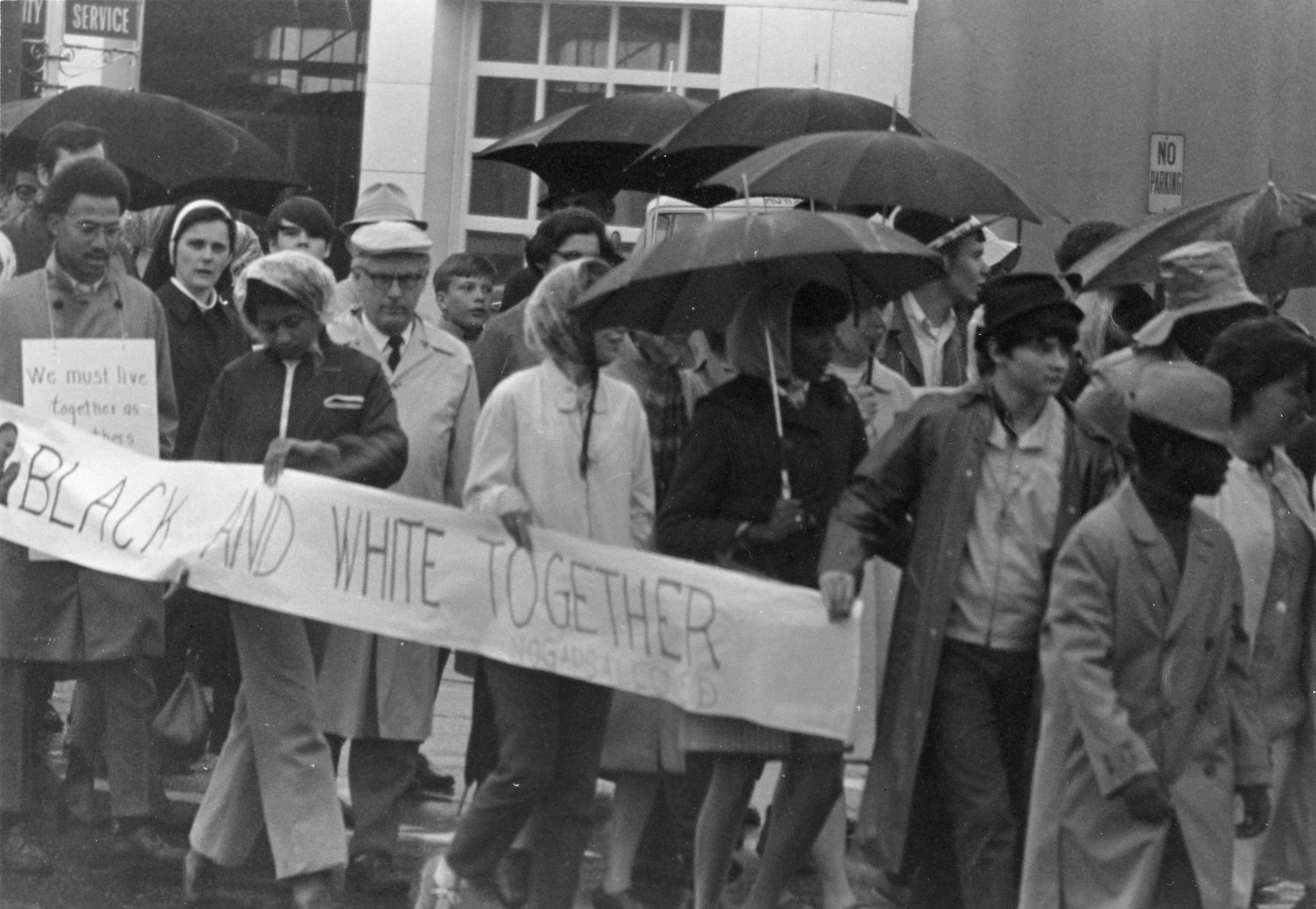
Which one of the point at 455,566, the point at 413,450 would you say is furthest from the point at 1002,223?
the point at 455,566

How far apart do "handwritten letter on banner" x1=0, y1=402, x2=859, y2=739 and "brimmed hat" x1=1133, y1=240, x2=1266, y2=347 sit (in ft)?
A: 5.66

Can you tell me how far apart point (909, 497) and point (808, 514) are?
275mm

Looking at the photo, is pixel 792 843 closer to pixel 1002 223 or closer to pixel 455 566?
pixel 455 566

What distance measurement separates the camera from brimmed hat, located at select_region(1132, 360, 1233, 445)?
557 centimetres

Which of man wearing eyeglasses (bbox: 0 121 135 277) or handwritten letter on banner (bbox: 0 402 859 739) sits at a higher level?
man wearing eyeglasses (bbox: 0 121 135 277)

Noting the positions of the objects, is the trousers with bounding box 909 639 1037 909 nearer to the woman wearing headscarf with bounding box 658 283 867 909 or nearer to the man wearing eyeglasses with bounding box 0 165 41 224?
the woman wearing headscarf with bounding box 658 283 867 909

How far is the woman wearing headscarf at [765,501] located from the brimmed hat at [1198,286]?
1.30 m

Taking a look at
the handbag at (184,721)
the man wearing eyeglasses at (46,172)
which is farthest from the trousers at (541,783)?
the man wearing eyeglasses at (46,172)

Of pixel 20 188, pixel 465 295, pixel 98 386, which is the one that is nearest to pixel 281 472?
pixel 98 386

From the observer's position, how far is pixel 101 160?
753cm

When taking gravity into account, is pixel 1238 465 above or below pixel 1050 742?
above

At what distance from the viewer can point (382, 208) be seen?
9.14m

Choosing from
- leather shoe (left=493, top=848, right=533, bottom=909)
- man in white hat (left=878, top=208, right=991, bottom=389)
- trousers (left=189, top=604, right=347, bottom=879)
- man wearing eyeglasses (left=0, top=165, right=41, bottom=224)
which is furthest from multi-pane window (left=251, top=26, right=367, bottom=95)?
leather shoe (left=493, top=848, right=533, bottom=909)

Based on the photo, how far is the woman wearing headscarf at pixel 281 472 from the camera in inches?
267
